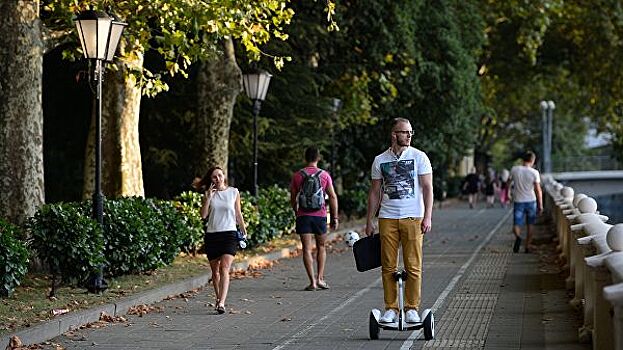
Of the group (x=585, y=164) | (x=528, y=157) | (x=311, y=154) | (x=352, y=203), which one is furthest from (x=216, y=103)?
(x=585, y=164)

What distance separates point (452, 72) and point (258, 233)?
16173mm

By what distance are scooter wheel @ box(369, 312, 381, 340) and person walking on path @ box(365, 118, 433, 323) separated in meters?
0.14

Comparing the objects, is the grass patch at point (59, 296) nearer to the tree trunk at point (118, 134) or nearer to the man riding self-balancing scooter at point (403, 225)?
the tree trunk at point (118, 134)

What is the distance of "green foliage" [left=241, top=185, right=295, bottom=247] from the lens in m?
23.5

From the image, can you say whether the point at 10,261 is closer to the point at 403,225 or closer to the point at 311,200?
the point at 403,225

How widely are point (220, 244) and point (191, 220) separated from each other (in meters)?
6.27

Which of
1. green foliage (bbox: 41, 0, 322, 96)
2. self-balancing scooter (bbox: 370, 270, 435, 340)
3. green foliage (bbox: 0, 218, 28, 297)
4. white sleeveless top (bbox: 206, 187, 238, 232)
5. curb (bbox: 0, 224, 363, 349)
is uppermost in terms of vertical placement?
green foliage (bbox: 41, 0, 322, 96)

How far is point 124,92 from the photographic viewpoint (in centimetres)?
2183

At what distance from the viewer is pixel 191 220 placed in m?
20.7

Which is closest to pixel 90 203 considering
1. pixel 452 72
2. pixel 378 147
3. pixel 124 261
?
pixel 124 261

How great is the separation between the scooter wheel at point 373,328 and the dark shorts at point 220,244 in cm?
312

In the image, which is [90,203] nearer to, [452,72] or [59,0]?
[59,0]

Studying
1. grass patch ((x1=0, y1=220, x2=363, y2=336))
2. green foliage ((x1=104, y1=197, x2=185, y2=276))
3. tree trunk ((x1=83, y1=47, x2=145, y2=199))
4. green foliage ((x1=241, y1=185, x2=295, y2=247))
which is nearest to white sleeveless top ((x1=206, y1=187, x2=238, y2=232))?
grass patch ((x1=0, y1=220, x2=363, y2=336))

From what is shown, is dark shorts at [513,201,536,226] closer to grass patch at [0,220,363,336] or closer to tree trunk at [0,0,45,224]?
grass patch at [0,220,363,336]
